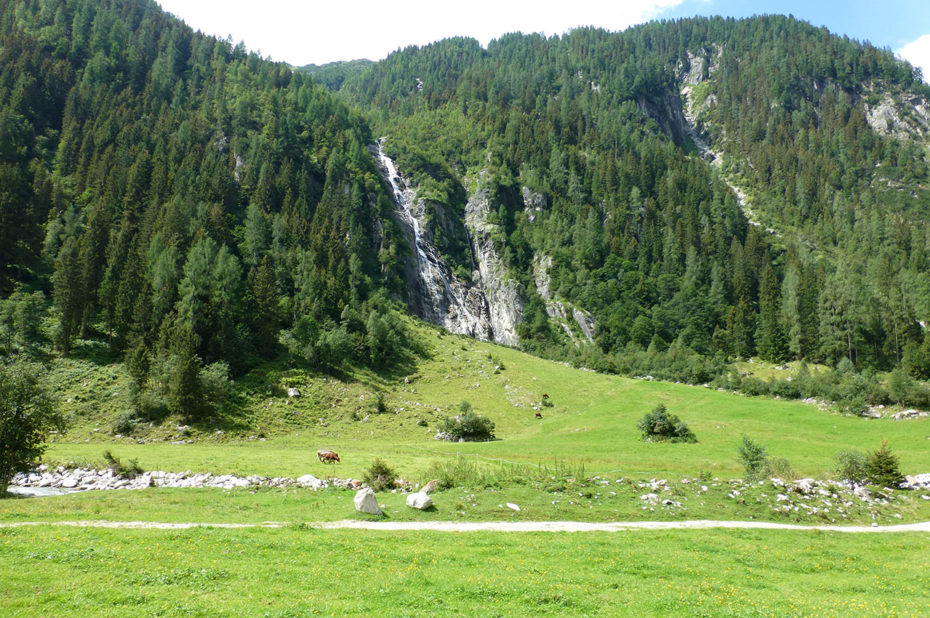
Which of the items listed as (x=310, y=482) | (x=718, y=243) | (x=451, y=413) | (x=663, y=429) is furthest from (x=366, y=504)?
(x=718, y=243)

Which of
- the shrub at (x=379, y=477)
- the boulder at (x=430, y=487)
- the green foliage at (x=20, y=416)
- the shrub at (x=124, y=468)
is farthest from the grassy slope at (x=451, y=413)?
the green foliage at (x=20, y=416)

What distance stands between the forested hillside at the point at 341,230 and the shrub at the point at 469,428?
Result: 25.6 m

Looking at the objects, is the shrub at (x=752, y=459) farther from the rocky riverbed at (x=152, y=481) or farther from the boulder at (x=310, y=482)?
the boulder at (x=310, y=482)

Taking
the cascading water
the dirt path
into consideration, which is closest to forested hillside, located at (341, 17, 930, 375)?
the cascading water

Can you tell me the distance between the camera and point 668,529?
2216 cm

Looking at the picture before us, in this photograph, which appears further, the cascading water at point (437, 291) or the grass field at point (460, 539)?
the cascading water at point (437, 291)

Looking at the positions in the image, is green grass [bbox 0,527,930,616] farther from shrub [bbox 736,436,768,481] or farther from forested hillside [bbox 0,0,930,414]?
forested hillside [bbox 0,0,930,414]

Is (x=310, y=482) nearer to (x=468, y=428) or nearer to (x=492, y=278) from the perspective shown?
Answer: (x=468, y=428)

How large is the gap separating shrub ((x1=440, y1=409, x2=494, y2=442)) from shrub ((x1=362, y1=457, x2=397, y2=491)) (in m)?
26.4

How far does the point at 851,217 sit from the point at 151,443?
202 m

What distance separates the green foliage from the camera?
88.3 ft

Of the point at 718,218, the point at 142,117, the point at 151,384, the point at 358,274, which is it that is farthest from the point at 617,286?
the point at 142,117

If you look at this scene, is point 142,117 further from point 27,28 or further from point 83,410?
point 83,410

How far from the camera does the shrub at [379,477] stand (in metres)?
29.5
